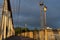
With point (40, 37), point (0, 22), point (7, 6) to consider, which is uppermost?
point (7, 6)

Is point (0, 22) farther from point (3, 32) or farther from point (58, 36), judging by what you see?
point (58, 36)

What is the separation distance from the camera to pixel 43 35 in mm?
22375

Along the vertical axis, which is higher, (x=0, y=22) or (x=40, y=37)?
(x=0, y=22)

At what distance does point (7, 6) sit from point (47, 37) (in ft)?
26.3

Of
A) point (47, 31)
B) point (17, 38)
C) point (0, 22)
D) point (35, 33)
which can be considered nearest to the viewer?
point (17, 38)

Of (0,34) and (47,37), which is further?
(0,34)

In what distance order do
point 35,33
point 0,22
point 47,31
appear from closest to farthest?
point 47,31, point 35,33, point 0,22

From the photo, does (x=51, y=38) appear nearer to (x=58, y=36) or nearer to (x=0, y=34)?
(x=58, y=36)

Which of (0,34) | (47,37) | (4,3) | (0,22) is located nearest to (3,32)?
(0,34)

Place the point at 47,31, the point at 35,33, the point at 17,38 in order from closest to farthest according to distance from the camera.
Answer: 1. the point at 17,38
2. the point at 47,31
3. the point at 35,33

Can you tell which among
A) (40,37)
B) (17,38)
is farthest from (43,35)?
(17,38)

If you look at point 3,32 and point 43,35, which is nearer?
point 43,35

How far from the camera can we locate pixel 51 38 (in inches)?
862

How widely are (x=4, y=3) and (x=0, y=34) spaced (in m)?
4.24
